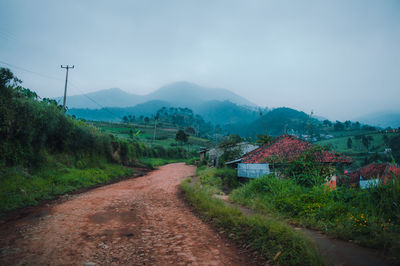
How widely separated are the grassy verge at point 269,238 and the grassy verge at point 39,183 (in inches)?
264

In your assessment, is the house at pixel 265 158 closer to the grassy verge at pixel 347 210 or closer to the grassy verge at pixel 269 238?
the grassy verge at pixel 347 210

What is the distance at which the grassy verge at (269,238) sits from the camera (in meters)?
3.36

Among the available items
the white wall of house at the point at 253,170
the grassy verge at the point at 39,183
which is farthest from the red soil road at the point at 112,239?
the white wall of house at the point at 253,170

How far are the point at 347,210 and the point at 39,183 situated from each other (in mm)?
11750

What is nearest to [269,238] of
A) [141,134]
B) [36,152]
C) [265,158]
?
[265,158]

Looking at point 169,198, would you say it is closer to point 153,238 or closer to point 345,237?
point 153,238

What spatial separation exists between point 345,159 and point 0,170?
1907 centimetres

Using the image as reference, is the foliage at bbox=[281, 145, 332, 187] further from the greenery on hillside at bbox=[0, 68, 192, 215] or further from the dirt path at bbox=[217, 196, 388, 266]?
the greenery on hillside at bbox=[0, 68, 192, 215]

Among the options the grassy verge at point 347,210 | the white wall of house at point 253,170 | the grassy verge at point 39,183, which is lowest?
the grassy verge at point 39,183

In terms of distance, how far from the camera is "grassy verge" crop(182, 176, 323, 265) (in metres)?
3.36

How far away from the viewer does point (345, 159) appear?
14602mm

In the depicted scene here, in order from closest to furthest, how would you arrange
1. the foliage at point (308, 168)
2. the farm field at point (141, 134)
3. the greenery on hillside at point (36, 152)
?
the foliage at point (308, 168) < the greenery on hillside at point (36, 152) < the farm field at point (141, 134)

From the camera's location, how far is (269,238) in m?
4.17

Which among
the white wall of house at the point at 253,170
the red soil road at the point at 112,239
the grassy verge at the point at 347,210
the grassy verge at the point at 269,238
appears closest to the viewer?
the grassy verge at the point at 269,238
